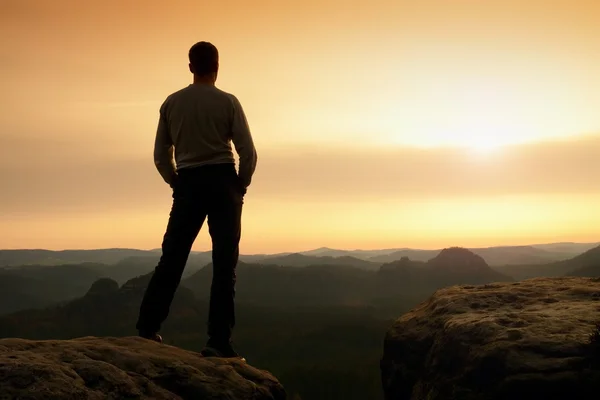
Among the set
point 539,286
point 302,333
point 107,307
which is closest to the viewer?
point 539,286

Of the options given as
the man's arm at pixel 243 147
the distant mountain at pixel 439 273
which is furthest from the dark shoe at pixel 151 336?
the distant mountain at pixel 439 273

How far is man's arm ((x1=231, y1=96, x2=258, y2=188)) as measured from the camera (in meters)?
7.06

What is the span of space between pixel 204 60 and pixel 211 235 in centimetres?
227

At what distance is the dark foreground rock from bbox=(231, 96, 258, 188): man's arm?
7.67ft

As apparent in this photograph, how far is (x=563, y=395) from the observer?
6375 mm

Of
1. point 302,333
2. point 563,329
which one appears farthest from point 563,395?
point 302,333

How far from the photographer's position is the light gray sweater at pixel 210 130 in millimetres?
7051

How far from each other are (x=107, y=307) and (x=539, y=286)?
9729 cm

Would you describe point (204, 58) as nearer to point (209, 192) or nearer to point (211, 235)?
point (209, 192)

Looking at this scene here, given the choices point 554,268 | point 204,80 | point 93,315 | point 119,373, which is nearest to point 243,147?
point 204,80

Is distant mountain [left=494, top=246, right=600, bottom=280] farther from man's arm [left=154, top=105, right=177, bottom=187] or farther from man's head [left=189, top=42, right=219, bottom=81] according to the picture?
man's head [left=189, top=42, right=219, bottom=81]

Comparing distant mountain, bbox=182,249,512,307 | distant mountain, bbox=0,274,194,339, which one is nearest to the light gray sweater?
distant mountain, bbox=0,274,194,339

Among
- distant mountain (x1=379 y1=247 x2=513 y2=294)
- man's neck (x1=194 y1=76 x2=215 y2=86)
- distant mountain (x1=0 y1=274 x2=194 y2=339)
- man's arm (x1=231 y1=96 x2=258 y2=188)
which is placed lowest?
distant mountain (x1=0 y1=274 x2=194 y2=339)

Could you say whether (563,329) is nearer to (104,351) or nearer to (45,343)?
(104,351)
